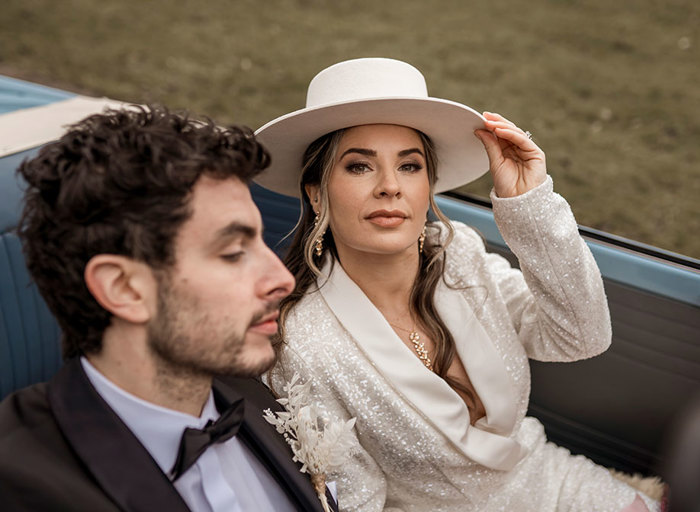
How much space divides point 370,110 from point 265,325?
2.29 ft

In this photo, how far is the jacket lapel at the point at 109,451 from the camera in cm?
112

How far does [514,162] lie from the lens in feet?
5.89

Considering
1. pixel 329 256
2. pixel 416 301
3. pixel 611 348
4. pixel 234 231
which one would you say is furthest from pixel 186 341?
pixel 611 348

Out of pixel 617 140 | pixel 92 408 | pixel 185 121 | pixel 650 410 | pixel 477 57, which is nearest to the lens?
pixel 92 408

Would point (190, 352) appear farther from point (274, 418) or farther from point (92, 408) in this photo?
point (274, 418)

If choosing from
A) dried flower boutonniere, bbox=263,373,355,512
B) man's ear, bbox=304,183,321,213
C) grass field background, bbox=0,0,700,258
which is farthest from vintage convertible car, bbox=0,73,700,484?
grass field background, bbox=0,0,700,258

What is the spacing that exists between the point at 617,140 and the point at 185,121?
4122 mm

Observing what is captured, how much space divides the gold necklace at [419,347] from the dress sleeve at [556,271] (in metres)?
0.34

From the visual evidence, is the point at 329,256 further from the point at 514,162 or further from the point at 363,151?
the point at 514,162

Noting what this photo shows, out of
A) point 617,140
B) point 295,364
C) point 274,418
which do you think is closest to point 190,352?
point 274,418

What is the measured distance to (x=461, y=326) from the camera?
6.39ft

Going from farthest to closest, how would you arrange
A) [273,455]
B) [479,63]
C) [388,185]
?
[479,63], [388,185], [273,455]

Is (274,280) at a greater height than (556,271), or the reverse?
(274,280)

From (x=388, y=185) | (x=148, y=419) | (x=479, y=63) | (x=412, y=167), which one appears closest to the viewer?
(x=148, y=419)
